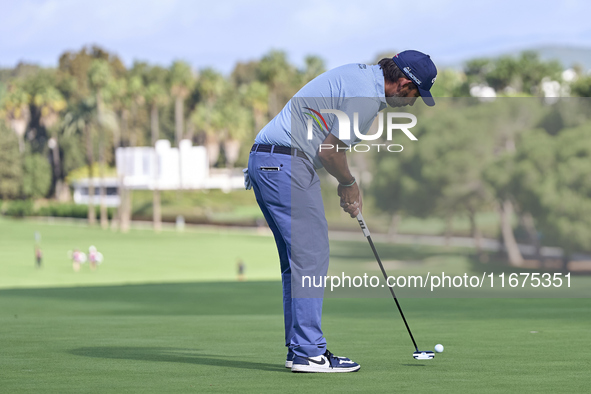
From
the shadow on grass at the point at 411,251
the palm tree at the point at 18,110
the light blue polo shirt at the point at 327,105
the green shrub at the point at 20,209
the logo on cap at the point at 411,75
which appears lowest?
the green shrub at the point at 20,209

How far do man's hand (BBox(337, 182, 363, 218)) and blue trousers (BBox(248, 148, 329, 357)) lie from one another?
0.29 meters

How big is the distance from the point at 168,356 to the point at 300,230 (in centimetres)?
151

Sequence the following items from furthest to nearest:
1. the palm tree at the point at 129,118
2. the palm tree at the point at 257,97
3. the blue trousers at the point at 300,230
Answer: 1. the palm tree at the point at 257,97
2. the palm tree at the point at 129,118
3. the blue trousers at the point at 300,230

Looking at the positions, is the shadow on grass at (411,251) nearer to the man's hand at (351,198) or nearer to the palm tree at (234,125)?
the man's hand at (351,198)

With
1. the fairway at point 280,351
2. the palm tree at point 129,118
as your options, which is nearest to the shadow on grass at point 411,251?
the fairway at point 280,351

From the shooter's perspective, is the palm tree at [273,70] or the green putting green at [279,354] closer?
the green putting green at [279,354]

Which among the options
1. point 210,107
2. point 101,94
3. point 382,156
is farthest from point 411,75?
point 210,107

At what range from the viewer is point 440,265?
137ft

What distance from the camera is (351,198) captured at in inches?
259

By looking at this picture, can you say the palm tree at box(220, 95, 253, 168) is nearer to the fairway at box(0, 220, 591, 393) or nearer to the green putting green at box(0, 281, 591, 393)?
the fairway at box(0, 220, 591, 393)

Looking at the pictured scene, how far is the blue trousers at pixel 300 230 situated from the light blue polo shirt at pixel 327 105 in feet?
0.44

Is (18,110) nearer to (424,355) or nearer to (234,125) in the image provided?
(234,125)

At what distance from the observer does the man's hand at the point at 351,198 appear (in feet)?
21.5

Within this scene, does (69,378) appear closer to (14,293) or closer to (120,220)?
(14,293)
